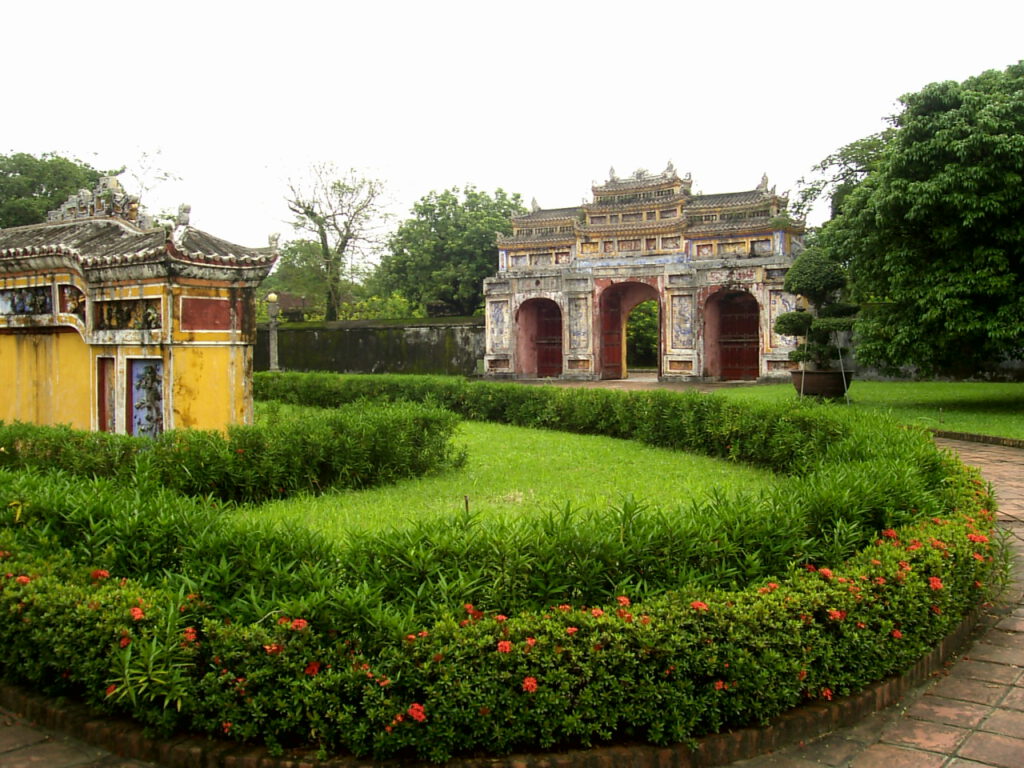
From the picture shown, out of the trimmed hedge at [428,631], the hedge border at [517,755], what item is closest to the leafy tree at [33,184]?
the trimmed hedge at [428,631]

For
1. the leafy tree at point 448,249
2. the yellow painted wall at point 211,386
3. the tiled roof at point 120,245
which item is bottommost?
the yellow painted wall at point 211,386

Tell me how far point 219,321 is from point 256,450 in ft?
8.87

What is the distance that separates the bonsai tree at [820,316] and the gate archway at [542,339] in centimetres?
1255

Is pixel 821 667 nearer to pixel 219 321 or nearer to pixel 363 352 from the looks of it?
pixel 219 321

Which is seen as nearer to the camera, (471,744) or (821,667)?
(471,744)

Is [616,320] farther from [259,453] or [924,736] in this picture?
[924,736]

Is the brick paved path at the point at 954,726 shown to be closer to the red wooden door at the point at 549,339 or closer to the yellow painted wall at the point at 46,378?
the yellow painted wall at the point at 46,378

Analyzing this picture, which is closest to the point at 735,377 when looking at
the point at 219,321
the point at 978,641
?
the point at 219,321

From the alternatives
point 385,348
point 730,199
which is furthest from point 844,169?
point 385,348

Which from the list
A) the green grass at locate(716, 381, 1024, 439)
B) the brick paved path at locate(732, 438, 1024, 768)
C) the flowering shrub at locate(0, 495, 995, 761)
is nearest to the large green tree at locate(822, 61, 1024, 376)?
the green grass at locate(716, 381, 1024, 439)

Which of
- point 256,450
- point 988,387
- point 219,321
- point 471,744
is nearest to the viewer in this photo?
point 471,744

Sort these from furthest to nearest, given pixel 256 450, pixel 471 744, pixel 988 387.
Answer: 1. pixel 988 387
2. pixel 256 450
3. pixel 471 744

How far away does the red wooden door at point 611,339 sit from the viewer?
2889 cm

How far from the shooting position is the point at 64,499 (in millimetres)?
4566
